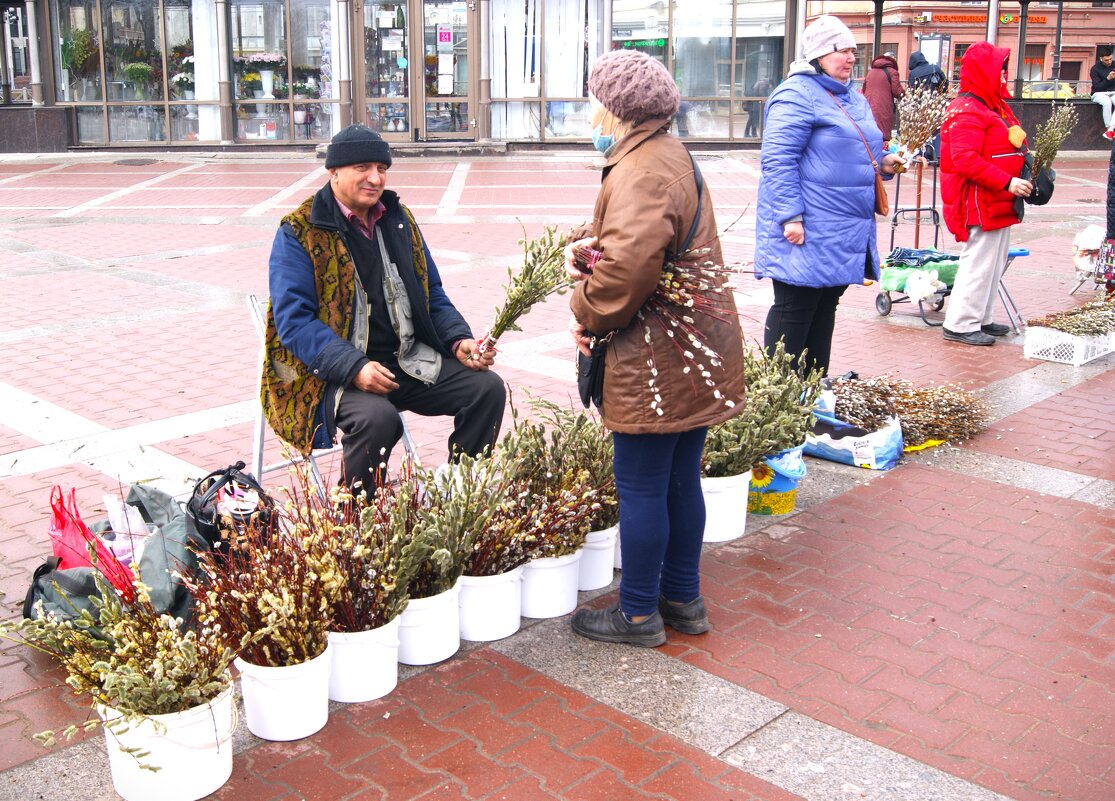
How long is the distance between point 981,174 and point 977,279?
0.78 metres

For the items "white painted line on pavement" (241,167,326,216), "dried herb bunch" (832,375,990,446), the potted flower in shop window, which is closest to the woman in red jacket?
"dried herb bunch" (832,375,990,446)

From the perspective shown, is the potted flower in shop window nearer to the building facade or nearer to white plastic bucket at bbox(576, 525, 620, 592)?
the building facade

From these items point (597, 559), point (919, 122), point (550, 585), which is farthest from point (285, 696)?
point (919, 122)

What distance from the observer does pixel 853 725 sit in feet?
11.0

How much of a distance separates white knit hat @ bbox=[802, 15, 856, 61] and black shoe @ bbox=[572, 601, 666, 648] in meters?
3.05

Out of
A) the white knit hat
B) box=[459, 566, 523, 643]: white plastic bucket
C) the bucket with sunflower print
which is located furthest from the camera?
the white knit hat

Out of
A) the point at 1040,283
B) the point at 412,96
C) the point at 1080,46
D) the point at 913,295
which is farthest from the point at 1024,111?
the point at 1080,46

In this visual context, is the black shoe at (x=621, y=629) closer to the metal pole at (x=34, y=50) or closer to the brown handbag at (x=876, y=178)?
the brown handbag at (x=876, y=178)

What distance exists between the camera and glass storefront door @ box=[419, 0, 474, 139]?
21.9 meters

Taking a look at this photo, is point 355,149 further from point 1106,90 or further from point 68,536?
point 1106,90

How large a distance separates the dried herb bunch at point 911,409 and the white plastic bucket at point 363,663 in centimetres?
296

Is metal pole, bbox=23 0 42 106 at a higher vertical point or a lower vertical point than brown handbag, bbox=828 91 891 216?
higher

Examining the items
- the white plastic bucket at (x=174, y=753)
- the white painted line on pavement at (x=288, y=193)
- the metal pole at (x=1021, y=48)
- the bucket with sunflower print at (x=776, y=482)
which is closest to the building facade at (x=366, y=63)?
the white painted line on pavement at (x=288, y=193)

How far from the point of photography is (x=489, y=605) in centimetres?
380
